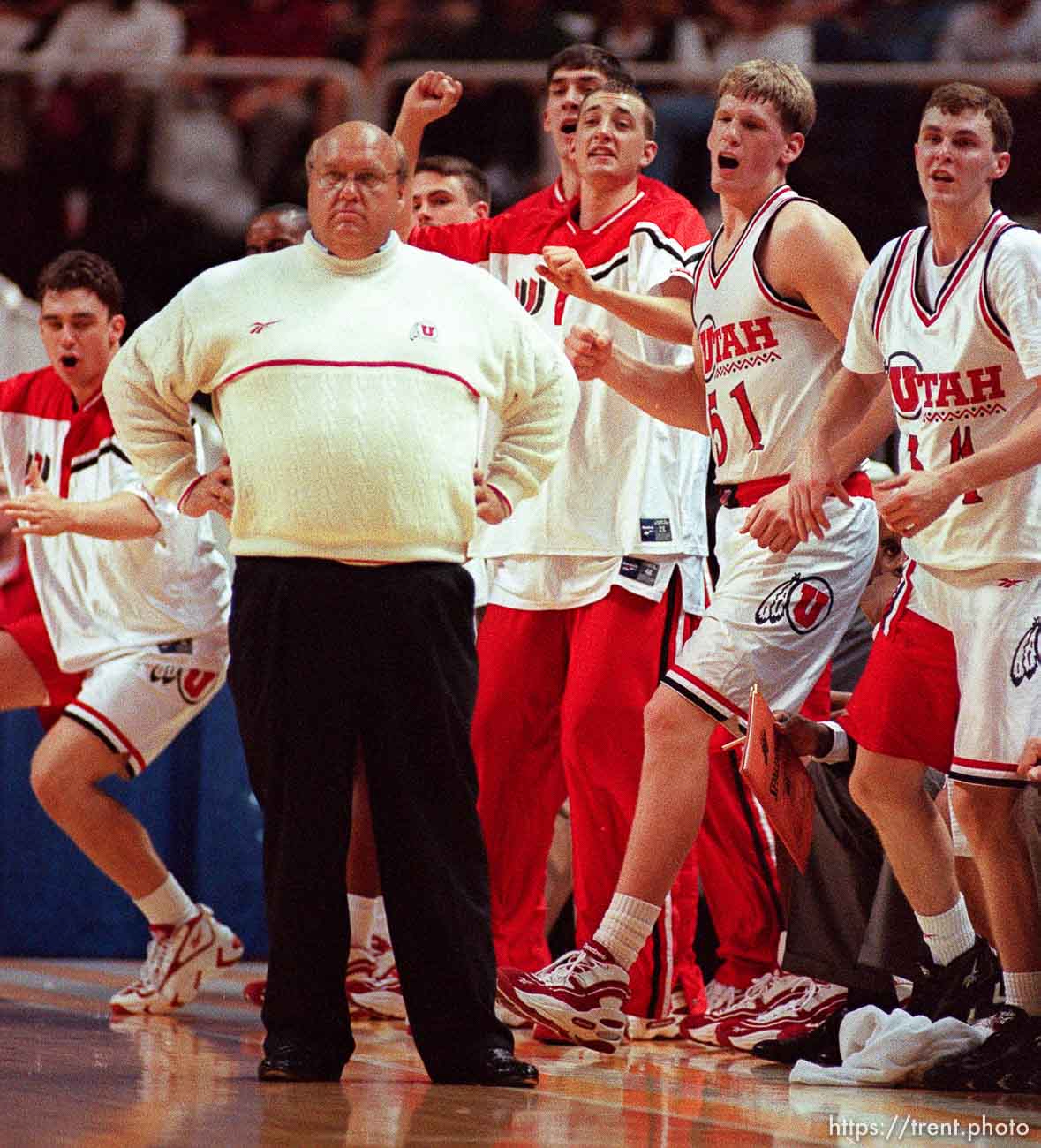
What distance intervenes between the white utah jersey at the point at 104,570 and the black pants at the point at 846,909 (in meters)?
2.23

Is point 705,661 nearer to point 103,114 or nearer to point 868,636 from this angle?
point 868,636

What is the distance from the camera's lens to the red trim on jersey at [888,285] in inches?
187

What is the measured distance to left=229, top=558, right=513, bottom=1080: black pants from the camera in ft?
14.0

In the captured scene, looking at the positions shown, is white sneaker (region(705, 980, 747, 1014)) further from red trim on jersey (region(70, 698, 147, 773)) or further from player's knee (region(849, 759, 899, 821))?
red trim on jersey (region(70, 698, 147, 773))

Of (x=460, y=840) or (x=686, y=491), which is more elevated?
(x=686, y=491)

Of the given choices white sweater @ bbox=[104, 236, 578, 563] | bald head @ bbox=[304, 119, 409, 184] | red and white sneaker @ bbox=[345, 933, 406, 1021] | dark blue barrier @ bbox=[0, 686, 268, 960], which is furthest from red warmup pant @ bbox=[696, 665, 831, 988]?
dark blue barrier @ bbox=[0, 686, 268, 960]

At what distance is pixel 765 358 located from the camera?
511 cm

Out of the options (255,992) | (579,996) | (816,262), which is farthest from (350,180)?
(255,992)

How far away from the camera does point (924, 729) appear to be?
464 centimetres

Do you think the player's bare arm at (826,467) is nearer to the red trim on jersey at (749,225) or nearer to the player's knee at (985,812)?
the red trim on jersey at (749,225)

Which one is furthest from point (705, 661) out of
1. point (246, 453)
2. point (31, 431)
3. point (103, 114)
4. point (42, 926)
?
point (103, 114)

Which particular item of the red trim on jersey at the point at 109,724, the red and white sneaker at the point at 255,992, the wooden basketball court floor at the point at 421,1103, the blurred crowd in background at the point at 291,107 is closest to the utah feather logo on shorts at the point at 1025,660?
the wooden basketball court floor at the point at 421,1103

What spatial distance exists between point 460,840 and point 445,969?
273 mm

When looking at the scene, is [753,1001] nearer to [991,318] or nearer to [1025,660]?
[1025,660]
